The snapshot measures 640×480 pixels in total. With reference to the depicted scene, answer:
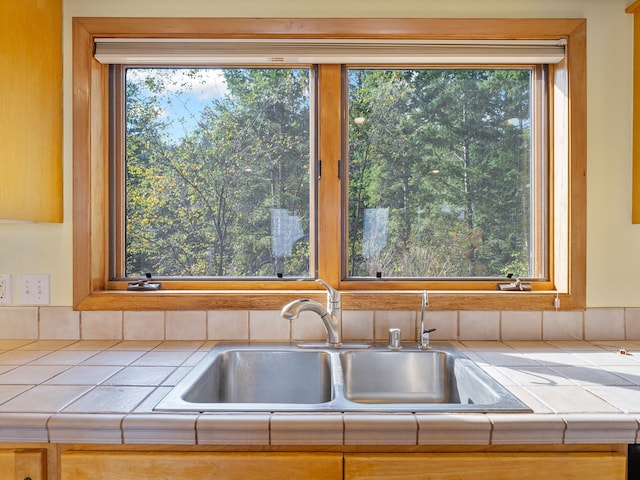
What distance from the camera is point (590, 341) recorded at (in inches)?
63.1

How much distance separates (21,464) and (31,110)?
1.10 m

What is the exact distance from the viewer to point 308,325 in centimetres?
162

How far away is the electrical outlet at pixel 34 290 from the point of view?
161cm

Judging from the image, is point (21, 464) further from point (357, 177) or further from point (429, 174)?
point (429, 174)

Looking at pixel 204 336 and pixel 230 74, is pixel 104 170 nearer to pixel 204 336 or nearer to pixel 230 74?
pixel 230 74

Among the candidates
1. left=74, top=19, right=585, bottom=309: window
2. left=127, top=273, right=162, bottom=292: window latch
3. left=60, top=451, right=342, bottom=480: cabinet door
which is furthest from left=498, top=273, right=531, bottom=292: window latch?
left=127, top=273, right=162, bottom=292: window latch

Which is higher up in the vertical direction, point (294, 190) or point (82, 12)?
point (82, 12)

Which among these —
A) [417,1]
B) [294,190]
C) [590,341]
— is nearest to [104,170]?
[294,190]

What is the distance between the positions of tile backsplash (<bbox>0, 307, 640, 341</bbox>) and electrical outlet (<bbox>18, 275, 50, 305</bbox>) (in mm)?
29

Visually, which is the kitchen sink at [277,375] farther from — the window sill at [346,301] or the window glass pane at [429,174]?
the window glass pane at [429,174]

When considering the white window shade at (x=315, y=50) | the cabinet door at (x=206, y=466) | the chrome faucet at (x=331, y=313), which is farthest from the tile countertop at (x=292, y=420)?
the white window shade at (x=315, y=50)

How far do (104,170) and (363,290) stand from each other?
1.14 m

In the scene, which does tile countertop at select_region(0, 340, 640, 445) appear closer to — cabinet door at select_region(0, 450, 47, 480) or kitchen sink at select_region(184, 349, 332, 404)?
cabinet door at select_region(0, 450, 47, 480)

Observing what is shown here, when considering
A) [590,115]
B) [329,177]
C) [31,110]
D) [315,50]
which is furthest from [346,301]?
[31,110]
